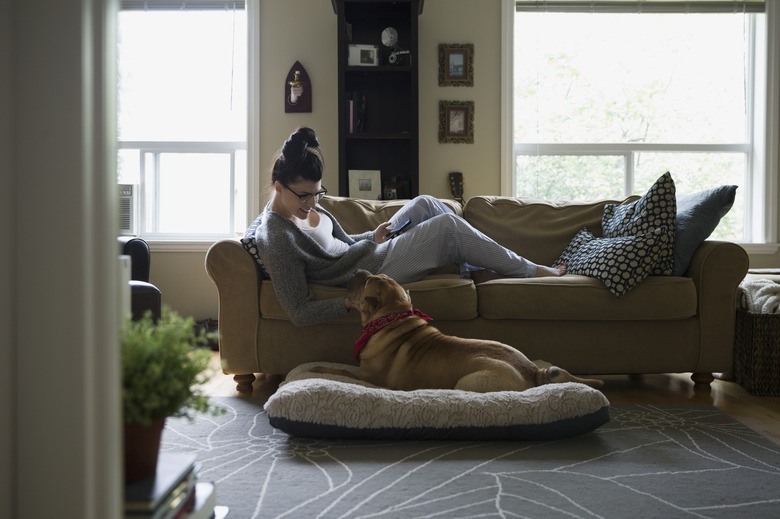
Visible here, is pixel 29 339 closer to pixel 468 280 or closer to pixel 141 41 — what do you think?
pixel 468 280

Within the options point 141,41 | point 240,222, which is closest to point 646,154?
point 240,222

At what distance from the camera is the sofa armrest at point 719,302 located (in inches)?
107

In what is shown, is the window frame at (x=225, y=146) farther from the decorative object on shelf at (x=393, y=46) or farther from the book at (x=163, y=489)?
the book at (x=163, y=489)

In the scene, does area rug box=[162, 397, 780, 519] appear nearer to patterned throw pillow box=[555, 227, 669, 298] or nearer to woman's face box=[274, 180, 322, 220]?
patterned throw pillow box=[555, 227, 669, 298]

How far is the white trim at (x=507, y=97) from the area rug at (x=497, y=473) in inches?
96.2

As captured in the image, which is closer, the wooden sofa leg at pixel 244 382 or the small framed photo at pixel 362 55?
the wooden sofa leg at pixel 244 382

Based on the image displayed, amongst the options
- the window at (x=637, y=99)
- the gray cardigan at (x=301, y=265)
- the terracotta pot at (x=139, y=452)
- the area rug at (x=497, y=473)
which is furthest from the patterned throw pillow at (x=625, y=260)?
the terracotta pot at (x=139, y=452)

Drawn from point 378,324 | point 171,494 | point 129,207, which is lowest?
point 171,494

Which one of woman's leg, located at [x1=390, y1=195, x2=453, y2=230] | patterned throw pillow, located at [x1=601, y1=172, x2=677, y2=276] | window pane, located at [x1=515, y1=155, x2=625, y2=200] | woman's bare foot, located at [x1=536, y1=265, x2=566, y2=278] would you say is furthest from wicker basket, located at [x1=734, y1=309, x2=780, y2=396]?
window pane, located at [x1=515, y1=155, x2=625, y2=200]

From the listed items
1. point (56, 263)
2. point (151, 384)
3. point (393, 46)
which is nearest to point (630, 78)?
point (393, 46)

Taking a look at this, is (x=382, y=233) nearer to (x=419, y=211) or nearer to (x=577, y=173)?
(x=419, y=211)

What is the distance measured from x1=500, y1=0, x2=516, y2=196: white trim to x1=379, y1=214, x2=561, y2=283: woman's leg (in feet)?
5.21

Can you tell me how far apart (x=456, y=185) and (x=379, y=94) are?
2.54 feet

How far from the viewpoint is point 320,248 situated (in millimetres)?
2752
